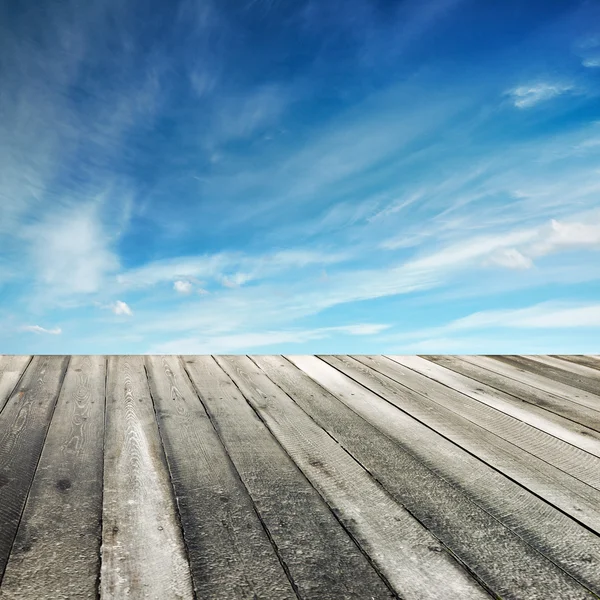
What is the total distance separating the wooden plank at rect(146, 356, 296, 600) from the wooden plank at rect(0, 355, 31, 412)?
2.52ft

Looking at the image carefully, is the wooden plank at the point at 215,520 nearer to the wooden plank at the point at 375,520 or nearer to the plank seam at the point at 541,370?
the wooden plank at the point at 375,520

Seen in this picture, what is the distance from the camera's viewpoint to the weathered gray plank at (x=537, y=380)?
2340mm

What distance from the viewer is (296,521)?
113 centimetres

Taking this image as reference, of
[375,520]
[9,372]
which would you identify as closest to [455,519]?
[375,520]

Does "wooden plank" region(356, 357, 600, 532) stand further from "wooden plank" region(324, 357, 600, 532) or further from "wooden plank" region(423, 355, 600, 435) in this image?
"wooden plank" region(423, 355, 600, 435)

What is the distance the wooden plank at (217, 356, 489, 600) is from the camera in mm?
932

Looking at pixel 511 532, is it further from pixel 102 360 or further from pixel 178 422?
pixel 102 360

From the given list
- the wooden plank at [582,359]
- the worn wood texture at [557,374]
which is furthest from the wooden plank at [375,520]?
the wooden plank at [582,359]

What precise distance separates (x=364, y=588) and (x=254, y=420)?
100 cm

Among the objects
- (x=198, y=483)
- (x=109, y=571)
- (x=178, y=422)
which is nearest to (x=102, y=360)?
(x=178, y=422)

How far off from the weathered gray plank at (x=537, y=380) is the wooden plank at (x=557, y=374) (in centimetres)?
2

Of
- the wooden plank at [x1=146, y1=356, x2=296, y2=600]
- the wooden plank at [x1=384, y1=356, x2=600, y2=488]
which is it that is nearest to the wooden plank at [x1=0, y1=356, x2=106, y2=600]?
the wooden plank at [x1=146, y1=356, x2=296, y2=600]

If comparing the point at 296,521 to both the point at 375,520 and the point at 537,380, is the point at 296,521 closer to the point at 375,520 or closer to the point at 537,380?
the point at 375,520

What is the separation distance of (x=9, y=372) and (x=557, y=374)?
2796 mm
